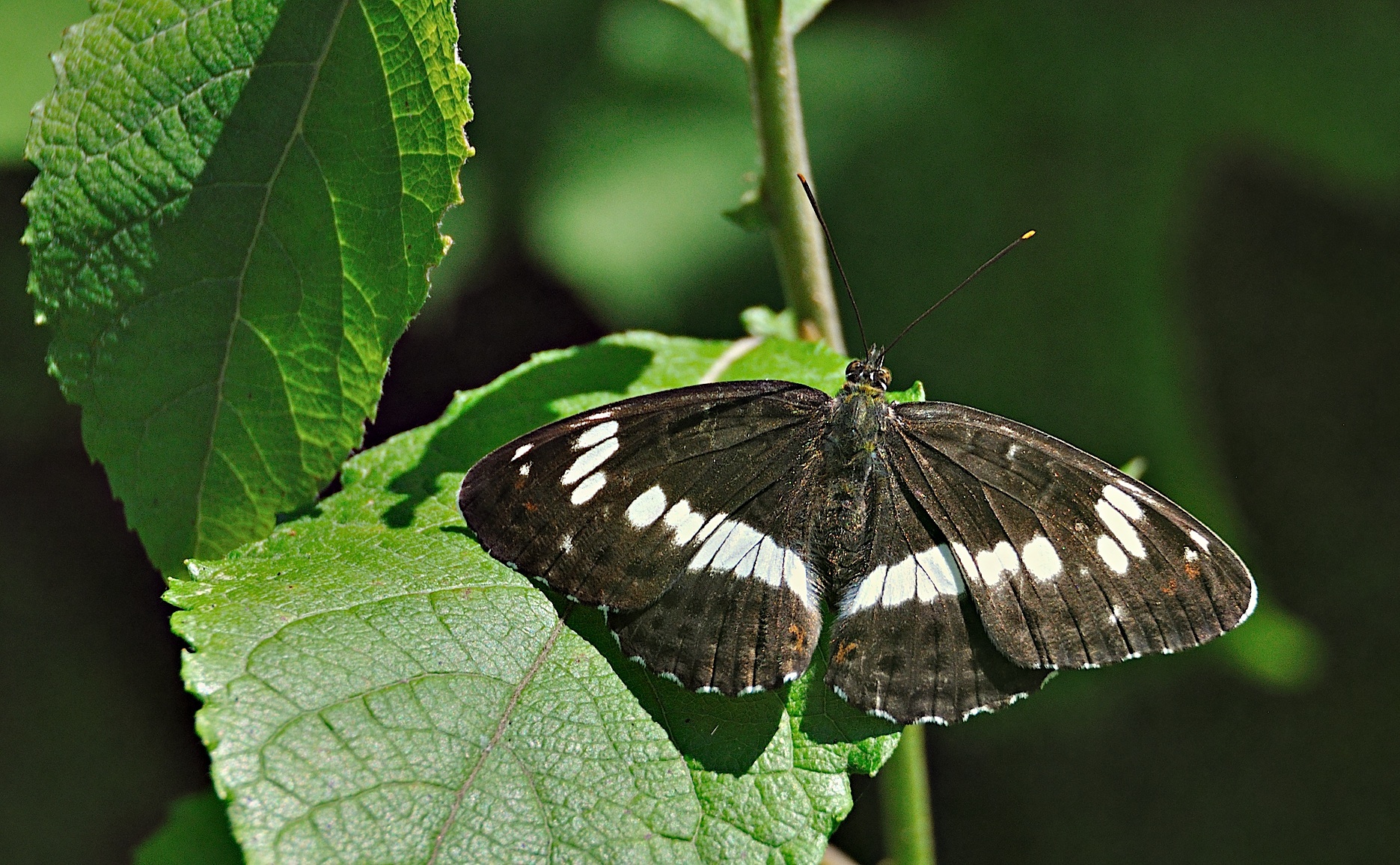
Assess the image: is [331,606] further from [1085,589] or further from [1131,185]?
[1131,185]

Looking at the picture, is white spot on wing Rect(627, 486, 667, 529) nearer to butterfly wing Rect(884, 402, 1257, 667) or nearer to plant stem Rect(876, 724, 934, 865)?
butterfly wing Rect(884, 402, 1257, 667)

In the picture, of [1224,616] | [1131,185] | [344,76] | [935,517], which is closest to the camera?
[344,76]

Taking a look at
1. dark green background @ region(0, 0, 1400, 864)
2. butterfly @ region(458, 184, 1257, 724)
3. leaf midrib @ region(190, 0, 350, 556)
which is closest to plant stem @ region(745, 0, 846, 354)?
butterfly @ region(458, 184, 1257, 724)

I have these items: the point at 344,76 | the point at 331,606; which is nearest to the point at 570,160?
the point at 344,76

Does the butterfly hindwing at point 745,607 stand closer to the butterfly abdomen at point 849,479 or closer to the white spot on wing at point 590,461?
the butterfly abdomen at point 849,479

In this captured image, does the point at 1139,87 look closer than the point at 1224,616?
No

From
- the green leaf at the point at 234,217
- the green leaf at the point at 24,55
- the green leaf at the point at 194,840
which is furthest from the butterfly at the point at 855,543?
the green leaf at the point at 24,55

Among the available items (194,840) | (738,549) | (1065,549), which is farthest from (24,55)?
(1065,549)
